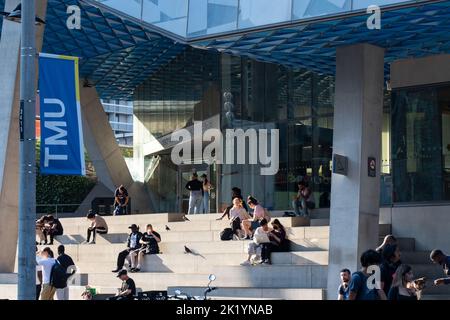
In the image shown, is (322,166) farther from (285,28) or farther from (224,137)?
(285,28)

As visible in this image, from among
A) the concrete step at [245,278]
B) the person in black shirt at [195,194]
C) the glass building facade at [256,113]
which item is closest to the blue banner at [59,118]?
the concrete step at [245,278]

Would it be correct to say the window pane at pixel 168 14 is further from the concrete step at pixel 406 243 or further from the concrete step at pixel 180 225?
the concrete step at pixel 406 243

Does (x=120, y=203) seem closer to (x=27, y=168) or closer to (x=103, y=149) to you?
(x=103, y=149)

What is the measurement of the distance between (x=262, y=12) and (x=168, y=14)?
12.7 feet

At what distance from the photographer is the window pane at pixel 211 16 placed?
22.6m

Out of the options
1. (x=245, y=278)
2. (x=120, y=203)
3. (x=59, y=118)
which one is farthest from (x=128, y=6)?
(x=59, y=118)

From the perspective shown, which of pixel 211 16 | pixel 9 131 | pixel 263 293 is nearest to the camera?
pixel 263 293

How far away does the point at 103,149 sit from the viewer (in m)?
42.7

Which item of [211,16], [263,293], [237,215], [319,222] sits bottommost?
[263,293]

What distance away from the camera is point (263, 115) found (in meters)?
36.5

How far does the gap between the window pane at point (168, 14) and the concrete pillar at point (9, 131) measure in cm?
275

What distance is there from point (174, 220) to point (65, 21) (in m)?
7.98

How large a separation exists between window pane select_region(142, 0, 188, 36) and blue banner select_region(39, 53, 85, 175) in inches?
415
